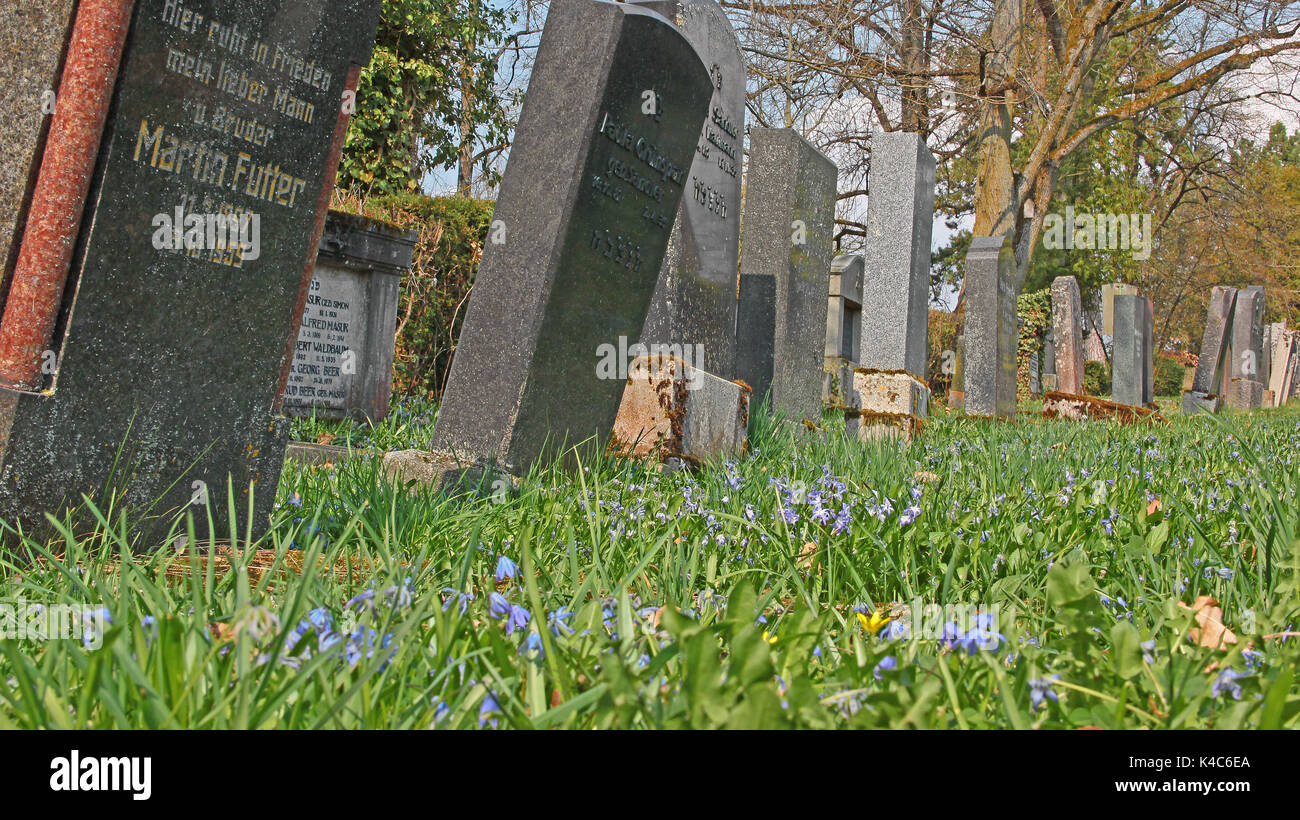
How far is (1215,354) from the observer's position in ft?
60.2

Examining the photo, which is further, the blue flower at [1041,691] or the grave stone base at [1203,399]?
the grave stone base at [1203,399]

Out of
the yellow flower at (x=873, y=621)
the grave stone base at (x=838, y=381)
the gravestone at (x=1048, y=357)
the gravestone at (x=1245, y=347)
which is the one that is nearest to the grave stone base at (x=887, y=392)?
the grave stone base at (x=838, y=381)

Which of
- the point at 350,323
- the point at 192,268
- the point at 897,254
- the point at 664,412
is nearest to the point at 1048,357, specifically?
the point at 897,254

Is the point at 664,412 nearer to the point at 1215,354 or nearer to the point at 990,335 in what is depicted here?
the point at 990,335

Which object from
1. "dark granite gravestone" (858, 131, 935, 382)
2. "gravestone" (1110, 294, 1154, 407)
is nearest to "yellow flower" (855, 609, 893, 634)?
"dark granite gravestone" (858, 131, 935, 382)

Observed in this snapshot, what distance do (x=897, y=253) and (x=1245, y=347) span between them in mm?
13929

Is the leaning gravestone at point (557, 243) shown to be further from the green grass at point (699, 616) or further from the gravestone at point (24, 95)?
the gravestone at point (24, 95)

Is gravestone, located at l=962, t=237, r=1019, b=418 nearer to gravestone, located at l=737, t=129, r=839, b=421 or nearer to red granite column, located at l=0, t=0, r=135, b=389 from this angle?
gravestone, located at l=737, t=129, r=839, b=421

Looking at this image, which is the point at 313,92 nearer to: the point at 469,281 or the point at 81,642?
the point at 81,642

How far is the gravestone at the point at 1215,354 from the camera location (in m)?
18.2

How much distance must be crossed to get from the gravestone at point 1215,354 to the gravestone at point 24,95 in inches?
752

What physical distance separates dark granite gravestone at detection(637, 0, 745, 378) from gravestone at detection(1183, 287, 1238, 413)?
1426 cm

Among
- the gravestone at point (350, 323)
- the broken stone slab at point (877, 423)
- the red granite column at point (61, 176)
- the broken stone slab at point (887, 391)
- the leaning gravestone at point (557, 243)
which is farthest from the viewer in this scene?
the broken stone slab at point (887, 391)
